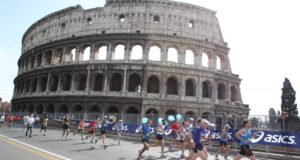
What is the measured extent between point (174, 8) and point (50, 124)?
21.3 m

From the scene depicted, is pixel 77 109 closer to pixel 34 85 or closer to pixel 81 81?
pixel 81 81

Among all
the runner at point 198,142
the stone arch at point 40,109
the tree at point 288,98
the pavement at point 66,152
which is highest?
the tree at point 288,98

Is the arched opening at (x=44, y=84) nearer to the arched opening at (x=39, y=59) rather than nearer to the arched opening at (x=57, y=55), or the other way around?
the arched opening at (x=57, y=55)

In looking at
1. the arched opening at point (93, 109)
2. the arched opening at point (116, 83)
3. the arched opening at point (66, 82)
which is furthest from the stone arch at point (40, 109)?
the arched opening at point (116, 83)

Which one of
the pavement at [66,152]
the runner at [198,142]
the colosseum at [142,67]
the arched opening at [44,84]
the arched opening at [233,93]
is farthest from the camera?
the arched opening at [44,84]

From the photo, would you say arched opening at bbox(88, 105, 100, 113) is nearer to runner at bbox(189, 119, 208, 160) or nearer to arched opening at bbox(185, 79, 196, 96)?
arched opening at bbox(185, 79, 196, 96)

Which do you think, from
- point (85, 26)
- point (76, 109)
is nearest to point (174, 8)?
point (85, 26)

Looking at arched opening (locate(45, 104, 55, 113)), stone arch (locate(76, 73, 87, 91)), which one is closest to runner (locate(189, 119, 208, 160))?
stone arch (locate(76, 73, 87, 91))

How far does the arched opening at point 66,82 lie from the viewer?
129 feet

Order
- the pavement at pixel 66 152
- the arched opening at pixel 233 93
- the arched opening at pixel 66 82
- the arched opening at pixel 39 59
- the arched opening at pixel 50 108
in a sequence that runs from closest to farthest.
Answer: the pavement at pixel 66 152, the arched opening at pixel 233 93, the arched opening at pixel 66 82, the arched opening at pixel 50 108, the arched opening at pixel 39 59

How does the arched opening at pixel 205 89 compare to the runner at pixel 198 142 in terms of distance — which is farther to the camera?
the arched opening at pixel 205 89

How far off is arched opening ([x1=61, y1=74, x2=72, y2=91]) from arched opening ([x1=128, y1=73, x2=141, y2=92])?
30.6 ft

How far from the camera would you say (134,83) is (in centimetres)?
3647

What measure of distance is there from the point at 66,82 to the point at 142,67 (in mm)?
13080
